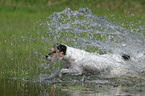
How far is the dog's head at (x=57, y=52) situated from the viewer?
6.84 metres

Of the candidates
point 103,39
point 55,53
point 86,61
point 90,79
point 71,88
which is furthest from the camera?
point 103,39

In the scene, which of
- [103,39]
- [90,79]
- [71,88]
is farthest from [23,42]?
[71,88]

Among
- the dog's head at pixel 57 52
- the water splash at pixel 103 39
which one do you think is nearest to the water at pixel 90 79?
the water splash at pixel 103 39

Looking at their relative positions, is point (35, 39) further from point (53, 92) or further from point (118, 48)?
point (53, 92)

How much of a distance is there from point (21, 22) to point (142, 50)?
8.00m

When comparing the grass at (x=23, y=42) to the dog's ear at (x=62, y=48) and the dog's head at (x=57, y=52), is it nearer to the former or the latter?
the dog's head at (x=57, y=52)

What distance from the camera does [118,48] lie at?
8.10 m

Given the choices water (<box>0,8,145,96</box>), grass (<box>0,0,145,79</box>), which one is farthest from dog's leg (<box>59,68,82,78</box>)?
grass (<box>0,0,145,79</box>)

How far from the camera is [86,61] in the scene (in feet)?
23.8

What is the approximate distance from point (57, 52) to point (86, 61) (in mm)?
843

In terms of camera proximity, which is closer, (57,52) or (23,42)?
(57,52)

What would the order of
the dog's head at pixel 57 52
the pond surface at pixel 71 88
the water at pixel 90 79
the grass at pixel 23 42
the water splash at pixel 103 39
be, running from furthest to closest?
the grass at pixel 23 42
the water splash at pixel 103 39
the dog's head at pixel 57 52
the water at pixel 90 79
the pond surface at pixel 71 88

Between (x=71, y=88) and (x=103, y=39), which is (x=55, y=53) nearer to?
(x=71, y=88)

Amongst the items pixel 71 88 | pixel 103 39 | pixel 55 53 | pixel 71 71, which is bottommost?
pixel 71 88
